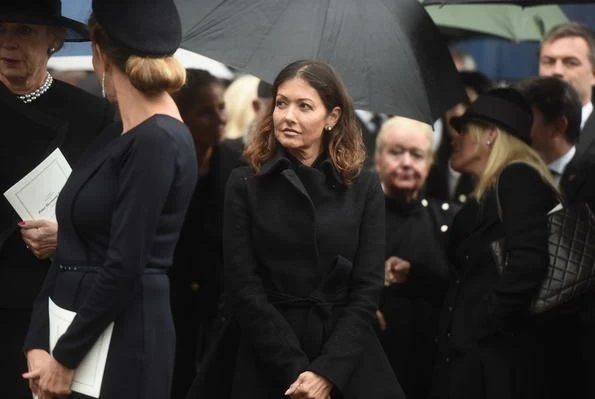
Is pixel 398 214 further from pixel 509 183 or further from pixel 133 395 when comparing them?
pixel 133 395

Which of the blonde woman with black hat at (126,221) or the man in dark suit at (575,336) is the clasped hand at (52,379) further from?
the man in dark suit at (575,336)

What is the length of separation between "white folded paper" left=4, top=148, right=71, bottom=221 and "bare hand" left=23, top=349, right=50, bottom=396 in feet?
2.11

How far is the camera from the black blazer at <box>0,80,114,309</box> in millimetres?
5754

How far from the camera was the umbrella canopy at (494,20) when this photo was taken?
925 cm

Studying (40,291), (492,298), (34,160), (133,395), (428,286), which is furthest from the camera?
(428,286)

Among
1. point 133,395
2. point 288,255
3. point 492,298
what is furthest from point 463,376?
point 133,395

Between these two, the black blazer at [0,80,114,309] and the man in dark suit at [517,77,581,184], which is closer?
the black blazer at [0,80,114,309]

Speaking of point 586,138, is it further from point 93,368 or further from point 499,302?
point 93,368

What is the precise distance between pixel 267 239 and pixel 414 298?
6.64 ft

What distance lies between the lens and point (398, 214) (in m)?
7.54

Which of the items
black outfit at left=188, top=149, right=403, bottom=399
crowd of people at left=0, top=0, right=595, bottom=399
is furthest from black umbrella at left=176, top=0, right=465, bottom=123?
black outfit at left=188, top=149, right=403, bottom=399

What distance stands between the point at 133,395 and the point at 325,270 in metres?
0.96

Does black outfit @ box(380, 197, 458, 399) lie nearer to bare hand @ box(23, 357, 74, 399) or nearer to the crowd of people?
the crowd of people

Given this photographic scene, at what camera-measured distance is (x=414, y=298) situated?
741cm
